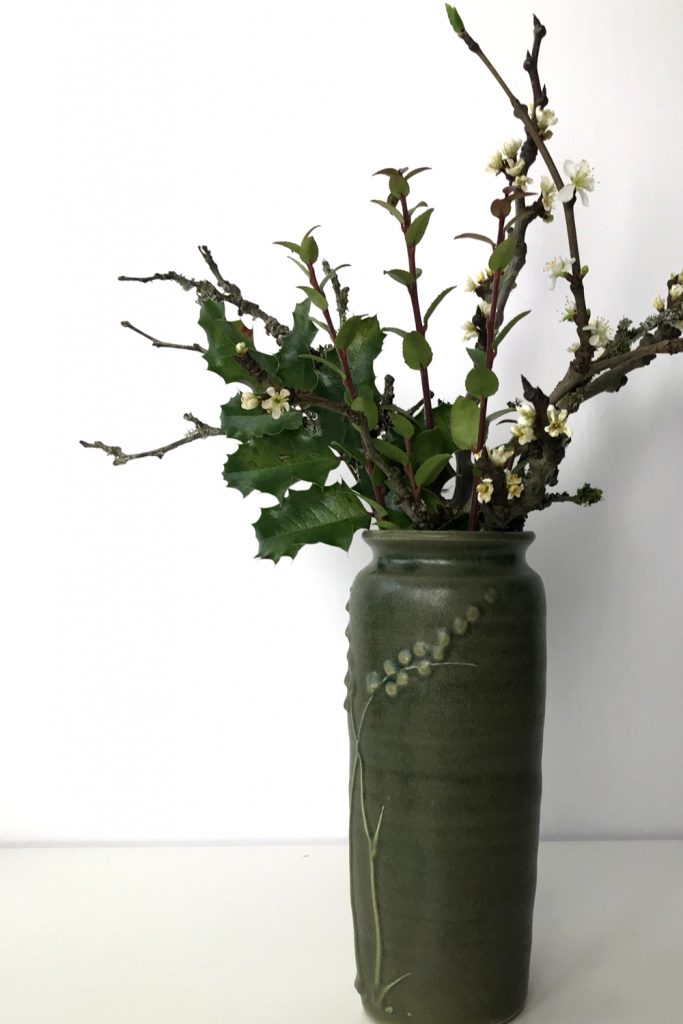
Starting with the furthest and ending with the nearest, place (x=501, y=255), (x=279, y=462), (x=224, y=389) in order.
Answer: (x=224, y=389)
(x=279, y=462)
(x=501, y=255)

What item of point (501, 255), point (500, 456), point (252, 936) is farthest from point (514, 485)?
point (252, 936)

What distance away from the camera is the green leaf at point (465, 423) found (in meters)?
0.61

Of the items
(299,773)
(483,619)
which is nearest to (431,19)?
(483,619)

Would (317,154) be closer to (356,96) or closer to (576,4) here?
(356,96)

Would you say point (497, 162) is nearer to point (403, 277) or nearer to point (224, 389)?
point (403, 277)

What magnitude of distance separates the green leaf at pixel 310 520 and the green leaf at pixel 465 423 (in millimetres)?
108

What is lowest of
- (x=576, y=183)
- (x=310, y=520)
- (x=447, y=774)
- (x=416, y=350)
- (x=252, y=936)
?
(x=252, y=936)

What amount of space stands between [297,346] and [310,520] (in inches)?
5.0

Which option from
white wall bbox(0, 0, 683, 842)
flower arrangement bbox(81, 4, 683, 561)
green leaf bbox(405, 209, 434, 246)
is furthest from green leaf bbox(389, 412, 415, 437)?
white wall bbox(0, 0, 683, 842)

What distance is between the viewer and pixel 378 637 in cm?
64

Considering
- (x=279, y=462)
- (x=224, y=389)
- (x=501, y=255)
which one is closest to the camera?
(x=501, y=255)

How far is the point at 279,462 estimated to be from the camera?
26.9 inches

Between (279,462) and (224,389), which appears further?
(224,389)

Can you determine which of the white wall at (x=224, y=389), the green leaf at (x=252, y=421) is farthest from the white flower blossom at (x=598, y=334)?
the white wall at (x=224, y=389)
